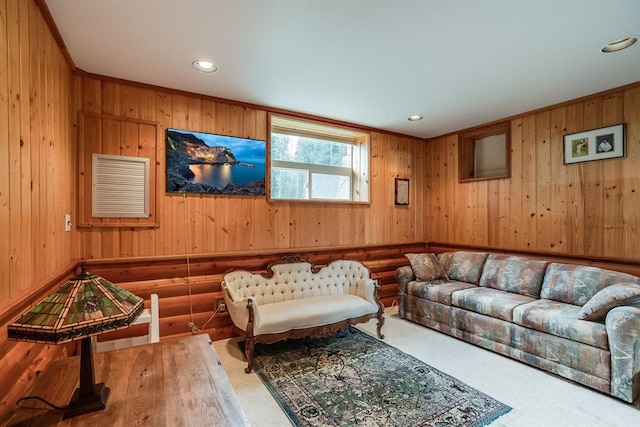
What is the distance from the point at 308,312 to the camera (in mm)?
3021

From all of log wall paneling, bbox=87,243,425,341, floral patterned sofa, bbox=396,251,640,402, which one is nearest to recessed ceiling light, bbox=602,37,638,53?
floral patterned sofa, bbox=396,251,640,402

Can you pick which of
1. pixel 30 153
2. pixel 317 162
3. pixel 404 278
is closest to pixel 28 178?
pixel 30 153

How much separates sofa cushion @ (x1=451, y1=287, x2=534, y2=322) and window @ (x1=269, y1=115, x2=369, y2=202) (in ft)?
6.03

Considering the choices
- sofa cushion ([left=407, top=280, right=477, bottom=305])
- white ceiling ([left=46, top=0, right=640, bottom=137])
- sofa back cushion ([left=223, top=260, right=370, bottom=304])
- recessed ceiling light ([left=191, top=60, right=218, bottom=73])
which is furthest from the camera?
sofa cushion ([left=407, top=280, right=477, bottom=305])

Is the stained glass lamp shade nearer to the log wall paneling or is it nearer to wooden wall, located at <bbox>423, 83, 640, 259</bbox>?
the log wall paneling

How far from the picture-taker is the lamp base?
1034mm

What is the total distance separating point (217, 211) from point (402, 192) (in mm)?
2914

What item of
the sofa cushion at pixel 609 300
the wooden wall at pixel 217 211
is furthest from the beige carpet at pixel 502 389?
the wooden wall at pixel 217 211

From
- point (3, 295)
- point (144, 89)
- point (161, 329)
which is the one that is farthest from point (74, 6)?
point (161, 329)

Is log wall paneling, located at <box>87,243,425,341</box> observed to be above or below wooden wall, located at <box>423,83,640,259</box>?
below

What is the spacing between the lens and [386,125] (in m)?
4.45

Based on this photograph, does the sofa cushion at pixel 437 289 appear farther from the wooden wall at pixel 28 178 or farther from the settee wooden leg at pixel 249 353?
the wooden wall at pixel 28 178

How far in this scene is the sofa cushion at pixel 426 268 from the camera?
160 inches

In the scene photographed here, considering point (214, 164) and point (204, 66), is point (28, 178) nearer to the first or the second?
point (204, 66)
